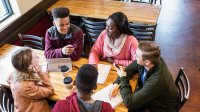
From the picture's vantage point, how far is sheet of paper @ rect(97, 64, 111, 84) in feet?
6.44

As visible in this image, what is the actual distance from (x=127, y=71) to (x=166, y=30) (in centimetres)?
240

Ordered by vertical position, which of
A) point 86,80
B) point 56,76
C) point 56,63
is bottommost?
point 56,76

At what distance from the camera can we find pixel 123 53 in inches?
87.4

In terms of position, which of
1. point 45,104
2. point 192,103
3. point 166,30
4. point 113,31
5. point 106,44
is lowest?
point 192,103

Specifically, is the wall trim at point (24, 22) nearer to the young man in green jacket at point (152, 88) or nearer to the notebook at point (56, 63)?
the notebook at point (56, 63)

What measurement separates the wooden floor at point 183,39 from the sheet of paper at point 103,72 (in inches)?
47.9

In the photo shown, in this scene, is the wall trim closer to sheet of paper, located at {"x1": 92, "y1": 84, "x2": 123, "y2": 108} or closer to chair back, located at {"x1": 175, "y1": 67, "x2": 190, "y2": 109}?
sheet of paper, located at {"x1": 92, "y1": 84, "x2": 123, "y2": 108}

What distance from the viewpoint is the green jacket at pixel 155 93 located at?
1.69m

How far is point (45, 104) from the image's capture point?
1876mm

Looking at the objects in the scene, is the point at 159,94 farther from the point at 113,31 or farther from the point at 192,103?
the point at 192,103

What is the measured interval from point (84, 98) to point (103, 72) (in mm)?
698

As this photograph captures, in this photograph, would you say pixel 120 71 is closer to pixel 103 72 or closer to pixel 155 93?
pixel 103 72

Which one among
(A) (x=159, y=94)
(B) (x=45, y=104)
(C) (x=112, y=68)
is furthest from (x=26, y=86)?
(A) (x=159, y=94)

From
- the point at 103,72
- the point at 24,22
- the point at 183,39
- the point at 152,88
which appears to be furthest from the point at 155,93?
the point at 183,39
